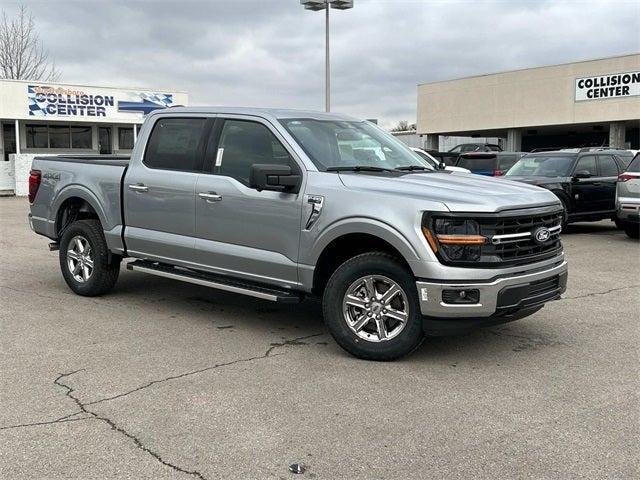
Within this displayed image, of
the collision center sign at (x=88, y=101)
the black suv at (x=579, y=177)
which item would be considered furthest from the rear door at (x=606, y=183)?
the collision center sign at (x=88, y=101)

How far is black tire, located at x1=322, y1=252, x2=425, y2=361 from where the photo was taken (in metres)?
4.89

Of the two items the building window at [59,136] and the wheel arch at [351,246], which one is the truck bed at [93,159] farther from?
the building window at [59,136]

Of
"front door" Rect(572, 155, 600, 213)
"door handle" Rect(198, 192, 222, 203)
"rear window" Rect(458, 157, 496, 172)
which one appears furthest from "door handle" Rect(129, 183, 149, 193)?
"rear window" Rect(458, 157, 496, 172)

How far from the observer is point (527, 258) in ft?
16.5

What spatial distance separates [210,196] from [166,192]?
61 cm

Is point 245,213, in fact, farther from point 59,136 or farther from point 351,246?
point 59,136

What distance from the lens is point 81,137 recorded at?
3594 centimetres

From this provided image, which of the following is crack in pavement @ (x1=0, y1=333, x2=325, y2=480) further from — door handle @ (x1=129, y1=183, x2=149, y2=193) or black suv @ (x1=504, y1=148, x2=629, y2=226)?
black suv @ (x1=504, y1=148, x2=629, y2=226)

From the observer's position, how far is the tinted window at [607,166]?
1366 centimetres

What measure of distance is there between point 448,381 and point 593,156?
10.5 metres

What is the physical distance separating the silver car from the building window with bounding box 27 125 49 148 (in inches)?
1220

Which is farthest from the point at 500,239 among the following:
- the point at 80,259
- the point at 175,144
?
the point at 80,259

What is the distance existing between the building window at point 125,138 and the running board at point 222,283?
105 ft

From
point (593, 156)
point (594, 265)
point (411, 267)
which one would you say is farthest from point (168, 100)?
point (411, 267)
